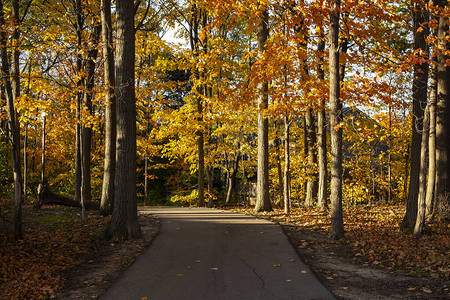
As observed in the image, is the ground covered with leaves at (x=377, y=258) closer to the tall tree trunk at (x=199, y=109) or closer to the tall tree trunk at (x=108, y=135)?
the tall tree trunk at (x=108, y=135)

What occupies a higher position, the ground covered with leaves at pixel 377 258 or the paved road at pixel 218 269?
the paved road at pixel 218 269

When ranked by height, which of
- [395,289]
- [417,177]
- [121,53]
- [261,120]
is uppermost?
[121,53]

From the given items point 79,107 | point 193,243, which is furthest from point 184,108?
point 193,243

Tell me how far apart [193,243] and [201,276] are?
2505 millimetres

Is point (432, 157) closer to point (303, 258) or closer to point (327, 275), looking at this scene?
point (303, 258)

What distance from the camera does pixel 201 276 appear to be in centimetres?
674

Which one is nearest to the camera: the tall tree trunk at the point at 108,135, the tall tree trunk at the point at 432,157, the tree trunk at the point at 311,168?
the tall tree trunk at the point at 432,157

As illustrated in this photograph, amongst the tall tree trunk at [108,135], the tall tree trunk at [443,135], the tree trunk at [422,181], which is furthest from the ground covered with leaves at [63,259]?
the tall tree trunk at [443,135]

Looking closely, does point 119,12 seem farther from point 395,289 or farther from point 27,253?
point 395,289

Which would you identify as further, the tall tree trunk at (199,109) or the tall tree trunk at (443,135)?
the tall tree trunk at (199,109)

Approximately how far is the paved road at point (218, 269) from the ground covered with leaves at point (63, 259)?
0.50 metres

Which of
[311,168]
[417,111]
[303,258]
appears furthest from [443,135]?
[303,258]

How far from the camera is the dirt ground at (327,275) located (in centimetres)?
609

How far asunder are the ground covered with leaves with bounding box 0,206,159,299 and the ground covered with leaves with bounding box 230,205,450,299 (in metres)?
4.30
